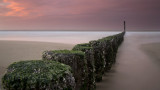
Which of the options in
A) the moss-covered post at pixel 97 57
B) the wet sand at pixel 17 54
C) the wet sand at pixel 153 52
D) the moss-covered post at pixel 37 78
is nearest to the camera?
the moss-covered post at pixel 37 78

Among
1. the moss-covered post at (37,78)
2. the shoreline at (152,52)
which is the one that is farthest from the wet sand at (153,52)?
the moss-covered post at (37,78)

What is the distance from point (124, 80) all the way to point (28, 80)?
7290 mm

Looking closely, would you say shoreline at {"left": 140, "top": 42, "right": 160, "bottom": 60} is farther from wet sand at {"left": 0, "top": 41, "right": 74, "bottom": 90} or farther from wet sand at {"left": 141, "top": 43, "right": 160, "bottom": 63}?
wet sand at {"left": 0, "top": 41, "right": 74, "bottom": 90}

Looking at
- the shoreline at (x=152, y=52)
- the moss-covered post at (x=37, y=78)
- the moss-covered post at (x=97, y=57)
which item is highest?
the moss-covered post at (x=37, y=78)

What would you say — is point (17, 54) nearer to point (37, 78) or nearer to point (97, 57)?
point (97, 57)

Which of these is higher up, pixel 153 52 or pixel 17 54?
pixel 17 54

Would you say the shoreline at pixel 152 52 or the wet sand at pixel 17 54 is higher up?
the wet sand at pixel 17 54

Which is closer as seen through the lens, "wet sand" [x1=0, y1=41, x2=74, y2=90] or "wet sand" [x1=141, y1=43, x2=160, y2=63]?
"wet sand" [x1=0, y1=41, x2=74, y2=90]

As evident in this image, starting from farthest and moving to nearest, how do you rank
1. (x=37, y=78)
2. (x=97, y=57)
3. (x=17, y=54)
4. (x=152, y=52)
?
1. (x=152, y=52)
2. (x=17, y=54)
3. (x=97, y=57)
4. (x=37, y=78)

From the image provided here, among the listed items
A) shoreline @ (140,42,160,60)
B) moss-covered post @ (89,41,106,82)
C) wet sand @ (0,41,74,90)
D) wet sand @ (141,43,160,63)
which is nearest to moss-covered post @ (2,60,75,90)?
moss-covered post @ (89,41,106,82)

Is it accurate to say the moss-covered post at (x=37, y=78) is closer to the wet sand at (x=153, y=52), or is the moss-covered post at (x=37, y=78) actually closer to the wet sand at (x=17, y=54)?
the wet sand at (x=17, y=54)

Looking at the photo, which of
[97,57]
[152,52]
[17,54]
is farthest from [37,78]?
[152,52]

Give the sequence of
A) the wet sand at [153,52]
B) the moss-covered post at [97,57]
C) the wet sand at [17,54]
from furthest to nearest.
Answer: the wet sand at [153,52] < the wet sand at [17,54] < the moss-covered post at [97,57]

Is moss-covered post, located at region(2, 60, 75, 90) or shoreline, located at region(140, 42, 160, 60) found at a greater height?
moss-covered post, located at region(2, 60, 75, 90)
